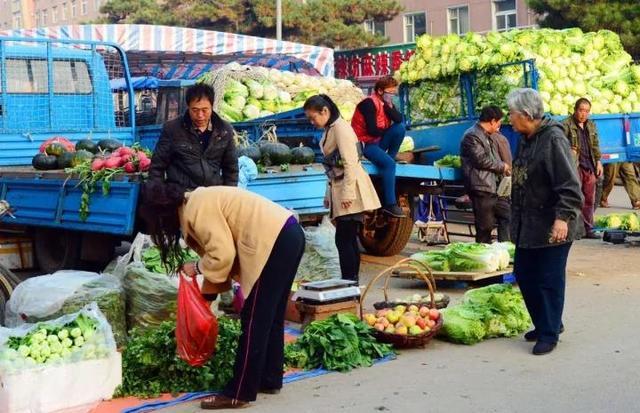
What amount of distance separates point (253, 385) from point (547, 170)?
8.51 feet

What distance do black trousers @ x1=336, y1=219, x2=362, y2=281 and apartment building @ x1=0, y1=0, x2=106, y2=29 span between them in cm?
4776

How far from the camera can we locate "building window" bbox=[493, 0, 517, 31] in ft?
110

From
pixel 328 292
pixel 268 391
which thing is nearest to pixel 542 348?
pixel 328 292

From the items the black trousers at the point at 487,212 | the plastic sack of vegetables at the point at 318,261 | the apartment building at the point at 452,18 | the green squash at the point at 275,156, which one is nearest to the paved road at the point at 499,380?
the plastic sack of vegetables at the point at 318,261

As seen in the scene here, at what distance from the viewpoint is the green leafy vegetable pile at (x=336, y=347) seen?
642 centimetres

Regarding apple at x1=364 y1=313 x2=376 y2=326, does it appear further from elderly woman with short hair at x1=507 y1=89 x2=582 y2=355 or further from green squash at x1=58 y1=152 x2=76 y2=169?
green squash at x1=58 y1=152 x2=76 y2=169

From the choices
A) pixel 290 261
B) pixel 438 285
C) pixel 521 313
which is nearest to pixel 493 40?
pixel 438 285

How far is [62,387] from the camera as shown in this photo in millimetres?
5508

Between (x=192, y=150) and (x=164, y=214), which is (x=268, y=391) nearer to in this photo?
(x=164, y=214)

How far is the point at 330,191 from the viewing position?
334 inches

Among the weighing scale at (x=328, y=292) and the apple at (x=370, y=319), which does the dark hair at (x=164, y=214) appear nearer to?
the weighing scale at (x=328, y=292)

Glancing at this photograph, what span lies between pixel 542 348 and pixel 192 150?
2910mm

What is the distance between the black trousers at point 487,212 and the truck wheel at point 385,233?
Answer: 41.9 inches

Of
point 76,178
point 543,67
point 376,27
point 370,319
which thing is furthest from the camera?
point 376,27
